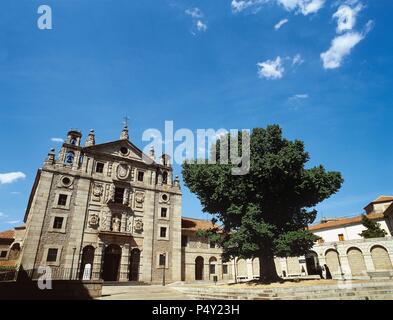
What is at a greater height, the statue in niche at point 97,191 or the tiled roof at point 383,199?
the tiled roof at point 383,199

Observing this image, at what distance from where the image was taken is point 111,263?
26672mm

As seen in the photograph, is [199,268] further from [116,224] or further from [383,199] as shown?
[383,199]

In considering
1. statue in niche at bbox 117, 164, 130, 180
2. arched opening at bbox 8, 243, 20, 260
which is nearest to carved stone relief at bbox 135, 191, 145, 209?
statue in niche at bbox 117, 164, 130, 180

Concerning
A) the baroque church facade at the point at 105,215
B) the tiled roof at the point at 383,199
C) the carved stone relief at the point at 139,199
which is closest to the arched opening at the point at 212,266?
the baroque church facade at the point at 105,215

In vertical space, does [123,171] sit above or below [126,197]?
above

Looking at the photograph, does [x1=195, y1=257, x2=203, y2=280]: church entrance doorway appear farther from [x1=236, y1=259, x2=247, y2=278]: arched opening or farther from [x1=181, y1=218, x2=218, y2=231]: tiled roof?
[x1=236, y1=259, x2=247, y2=278]: arched opening

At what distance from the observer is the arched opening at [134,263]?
27312 millimetres

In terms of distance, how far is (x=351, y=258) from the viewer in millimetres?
33531

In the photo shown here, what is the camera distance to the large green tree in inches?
766

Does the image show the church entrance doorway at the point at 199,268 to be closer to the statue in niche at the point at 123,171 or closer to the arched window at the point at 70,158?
the statue in niche at the point at 123,171

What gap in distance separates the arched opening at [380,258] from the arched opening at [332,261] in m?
4.28

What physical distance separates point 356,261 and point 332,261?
287 cm

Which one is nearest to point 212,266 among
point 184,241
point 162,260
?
point 184,241
